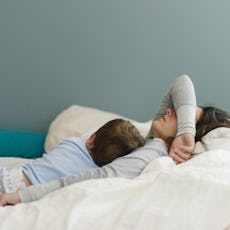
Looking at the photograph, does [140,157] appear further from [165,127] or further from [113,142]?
[165,127]

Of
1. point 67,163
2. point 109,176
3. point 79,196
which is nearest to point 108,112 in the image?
point 67,163

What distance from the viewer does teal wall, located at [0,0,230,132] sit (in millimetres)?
1990

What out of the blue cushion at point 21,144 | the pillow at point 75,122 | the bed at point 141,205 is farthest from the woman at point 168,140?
the blue cushion at point 21,144

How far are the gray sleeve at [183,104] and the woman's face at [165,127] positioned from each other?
4 cm

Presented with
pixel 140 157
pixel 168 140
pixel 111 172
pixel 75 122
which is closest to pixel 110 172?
pixel 111 172

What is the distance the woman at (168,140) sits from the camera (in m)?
1.12

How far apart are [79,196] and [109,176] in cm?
20

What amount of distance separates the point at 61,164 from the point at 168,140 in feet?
1.34

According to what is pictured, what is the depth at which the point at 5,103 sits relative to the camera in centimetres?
216

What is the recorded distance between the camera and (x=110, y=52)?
2049 mm

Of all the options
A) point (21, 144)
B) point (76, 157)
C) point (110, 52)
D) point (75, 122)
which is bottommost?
point (21, 144)

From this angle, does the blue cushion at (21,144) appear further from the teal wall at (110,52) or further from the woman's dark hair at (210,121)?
the woman's dark hair at (210,121)

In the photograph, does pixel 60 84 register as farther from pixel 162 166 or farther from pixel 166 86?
pixel 162 166

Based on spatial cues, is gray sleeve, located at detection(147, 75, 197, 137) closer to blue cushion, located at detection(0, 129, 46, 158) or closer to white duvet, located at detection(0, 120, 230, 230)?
white duvet, located at detection(0, 120, 230, 230)
